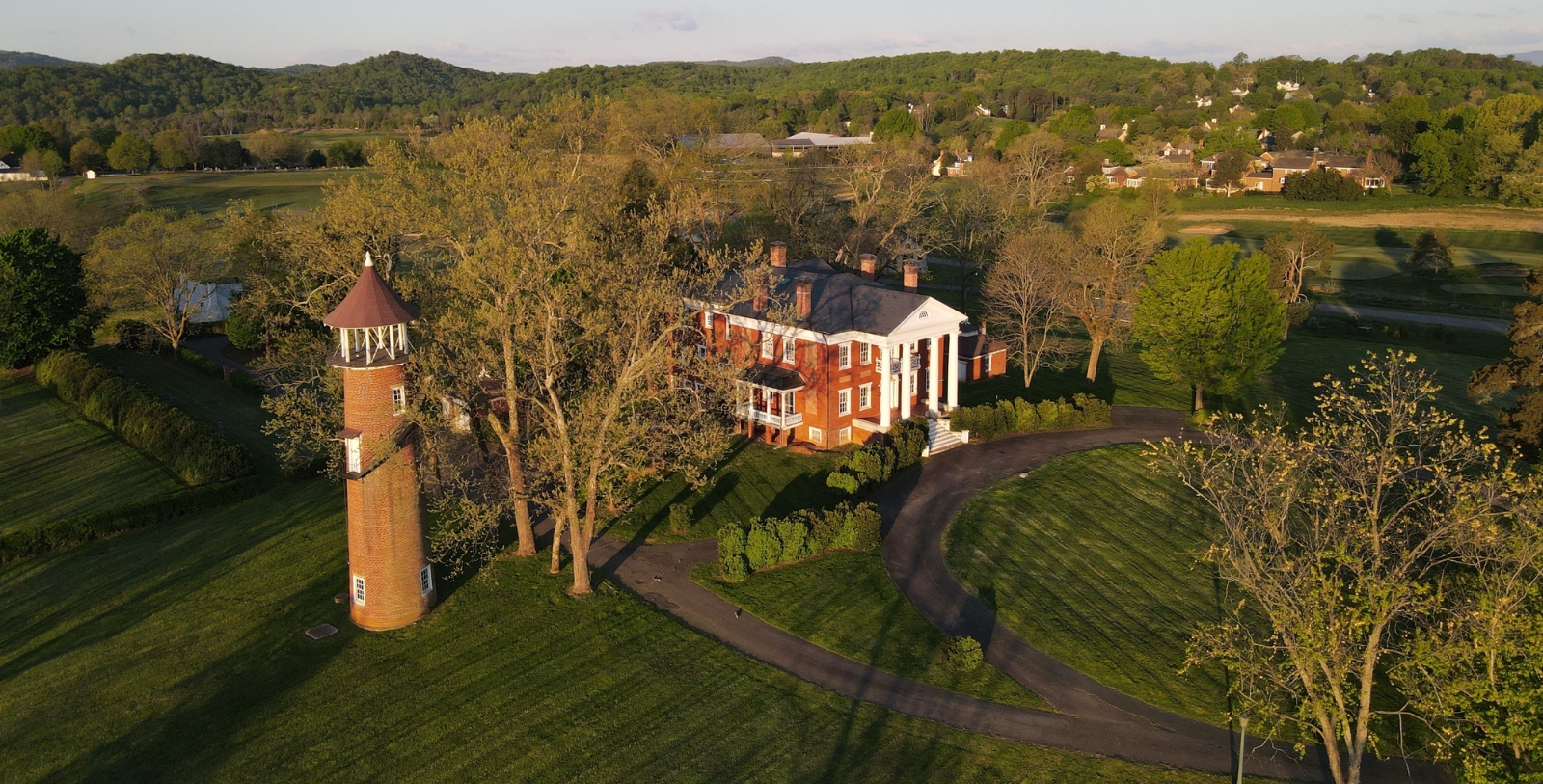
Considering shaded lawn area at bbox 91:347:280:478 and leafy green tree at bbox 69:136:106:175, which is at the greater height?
leafy green tree at bbox 69:136:106:175

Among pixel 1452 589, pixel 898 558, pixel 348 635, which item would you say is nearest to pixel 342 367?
pixel 348 635

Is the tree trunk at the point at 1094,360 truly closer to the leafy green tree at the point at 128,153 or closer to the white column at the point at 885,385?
the white column at the point at 885,385

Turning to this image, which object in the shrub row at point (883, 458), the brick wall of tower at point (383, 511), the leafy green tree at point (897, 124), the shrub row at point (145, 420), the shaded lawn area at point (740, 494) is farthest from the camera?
the leafy green tree at point (897, 124)

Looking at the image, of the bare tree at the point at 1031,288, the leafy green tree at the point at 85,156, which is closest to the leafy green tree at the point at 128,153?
the leafy green tree at the point at 85,156

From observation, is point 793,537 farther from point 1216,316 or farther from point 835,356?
point 1216,316

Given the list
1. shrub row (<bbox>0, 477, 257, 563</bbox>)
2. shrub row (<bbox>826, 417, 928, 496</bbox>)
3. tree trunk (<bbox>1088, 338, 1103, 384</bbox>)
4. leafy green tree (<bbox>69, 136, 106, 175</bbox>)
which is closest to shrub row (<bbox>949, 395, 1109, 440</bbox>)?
shrub row (<bbox>826, 417, 928, 496</bbox>)

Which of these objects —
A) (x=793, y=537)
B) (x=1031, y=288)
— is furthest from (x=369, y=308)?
(x=1031, y=288)

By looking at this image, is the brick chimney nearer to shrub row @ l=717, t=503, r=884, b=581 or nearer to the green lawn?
the green lawn
